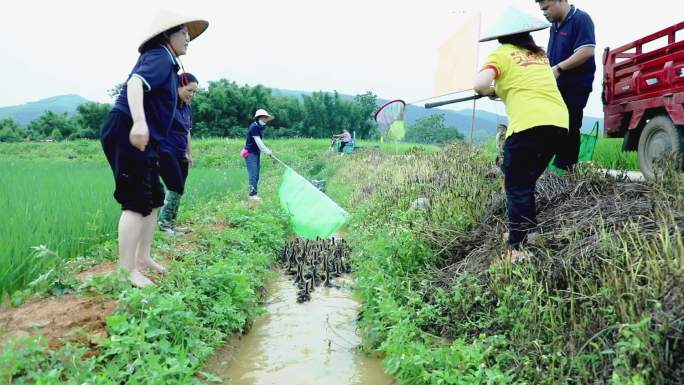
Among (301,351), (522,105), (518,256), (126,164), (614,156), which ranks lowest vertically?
(301,351)

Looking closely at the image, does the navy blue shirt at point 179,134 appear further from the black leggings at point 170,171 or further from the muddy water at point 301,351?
the muddy water at point 301,351

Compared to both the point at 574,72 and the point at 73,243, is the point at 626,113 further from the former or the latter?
the point at 73,243

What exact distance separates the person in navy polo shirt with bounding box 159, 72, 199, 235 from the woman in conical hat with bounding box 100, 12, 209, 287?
3.37ft

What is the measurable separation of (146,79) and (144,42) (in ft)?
1.06

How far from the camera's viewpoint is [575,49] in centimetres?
420

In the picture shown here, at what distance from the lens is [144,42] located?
3.26 meters

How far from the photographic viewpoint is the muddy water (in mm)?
3045

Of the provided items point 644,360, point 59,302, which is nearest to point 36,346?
point 59,302

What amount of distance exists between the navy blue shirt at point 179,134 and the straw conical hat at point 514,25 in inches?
111

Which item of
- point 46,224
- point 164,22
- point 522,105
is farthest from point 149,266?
point 522,105

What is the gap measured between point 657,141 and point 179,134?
184 inches

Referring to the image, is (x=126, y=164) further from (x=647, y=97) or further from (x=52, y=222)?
(x=647, y=97)

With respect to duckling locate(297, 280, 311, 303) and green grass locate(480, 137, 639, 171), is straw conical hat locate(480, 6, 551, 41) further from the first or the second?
green grass locate(480, 137, 639, 171)

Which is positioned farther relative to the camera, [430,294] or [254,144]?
[254,144]
